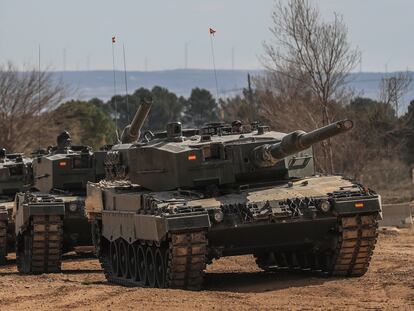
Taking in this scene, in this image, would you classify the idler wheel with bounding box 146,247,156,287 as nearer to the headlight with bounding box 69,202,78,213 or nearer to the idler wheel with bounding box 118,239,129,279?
the idler wheel with bounding box 118,239,129,279

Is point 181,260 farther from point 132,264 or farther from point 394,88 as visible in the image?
point 394,88

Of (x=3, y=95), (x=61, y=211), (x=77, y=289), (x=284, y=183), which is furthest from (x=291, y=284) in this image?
(x=3, y=95)

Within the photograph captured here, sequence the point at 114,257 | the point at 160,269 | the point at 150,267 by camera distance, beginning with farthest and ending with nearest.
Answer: the point at 114,257, the point at 150,267, the point at 160,269

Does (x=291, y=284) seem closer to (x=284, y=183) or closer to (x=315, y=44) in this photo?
Answer: (x=284, y=183)

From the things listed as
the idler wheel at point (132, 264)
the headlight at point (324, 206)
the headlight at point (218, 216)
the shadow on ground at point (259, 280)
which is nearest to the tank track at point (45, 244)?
the idler wheel at point (132, 264)

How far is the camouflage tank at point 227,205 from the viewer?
53.5 feet

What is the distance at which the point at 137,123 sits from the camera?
21.3m

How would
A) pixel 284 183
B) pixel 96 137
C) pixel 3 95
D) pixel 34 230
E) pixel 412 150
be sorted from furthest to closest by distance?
pixel 96 137
pixel 3 95
pixel 412 150
pixel 34 230
pixel 284 183

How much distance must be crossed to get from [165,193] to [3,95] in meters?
37.0

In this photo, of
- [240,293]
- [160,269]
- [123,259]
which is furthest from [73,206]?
[240,293]

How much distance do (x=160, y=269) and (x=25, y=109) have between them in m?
35.8

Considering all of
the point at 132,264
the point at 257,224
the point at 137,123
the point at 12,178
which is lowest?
the point at 132,264

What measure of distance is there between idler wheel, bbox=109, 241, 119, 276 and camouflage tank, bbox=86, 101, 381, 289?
52 centimetres

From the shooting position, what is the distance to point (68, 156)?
24031 mm
